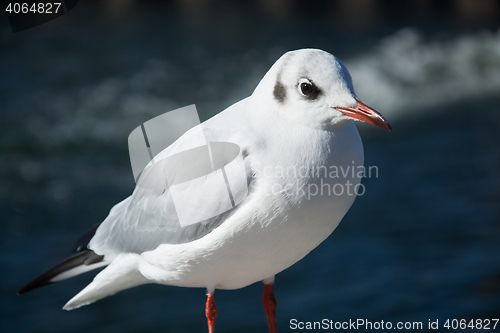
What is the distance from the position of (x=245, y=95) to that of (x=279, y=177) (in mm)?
6598

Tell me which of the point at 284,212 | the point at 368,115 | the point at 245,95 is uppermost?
the point at 245,95

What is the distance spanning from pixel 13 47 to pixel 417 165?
21.3 feet

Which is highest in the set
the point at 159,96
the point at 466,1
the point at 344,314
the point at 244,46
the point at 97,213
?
the point at 466,1

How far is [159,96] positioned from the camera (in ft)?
26.8

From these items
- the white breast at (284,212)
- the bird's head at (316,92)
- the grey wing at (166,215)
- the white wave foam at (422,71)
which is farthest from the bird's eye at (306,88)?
the white wave foam at (422,71)

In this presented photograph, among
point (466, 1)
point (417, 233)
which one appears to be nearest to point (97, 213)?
point (417, 233)

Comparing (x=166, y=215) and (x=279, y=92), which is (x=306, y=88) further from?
(x=166, y=215)

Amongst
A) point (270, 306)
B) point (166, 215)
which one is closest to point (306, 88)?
point (166, 215)

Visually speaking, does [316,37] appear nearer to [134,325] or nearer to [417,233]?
[417,233]

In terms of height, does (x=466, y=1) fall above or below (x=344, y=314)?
above

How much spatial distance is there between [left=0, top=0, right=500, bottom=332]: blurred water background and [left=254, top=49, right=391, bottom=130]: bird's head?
333cm

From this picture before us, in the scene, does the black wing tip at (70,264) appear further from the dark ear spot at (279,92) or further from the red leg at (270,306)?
the dark ear spot at (279,92)

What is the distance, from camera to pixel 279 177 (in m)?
1.79

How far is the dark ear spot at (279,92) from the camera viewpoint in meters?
1.81
